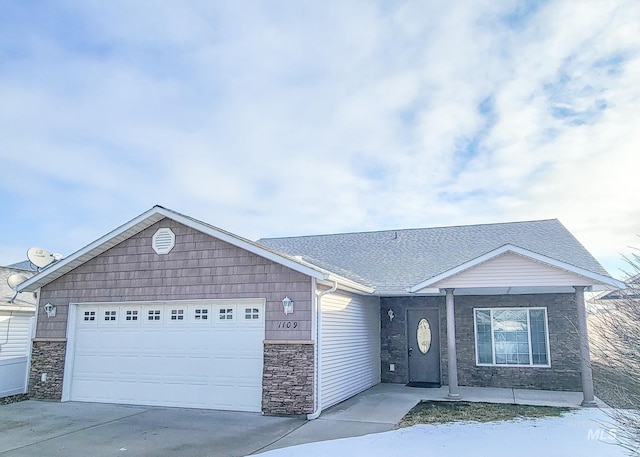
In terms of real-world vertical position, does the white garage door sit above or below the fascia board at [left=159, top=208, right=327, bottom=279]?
below

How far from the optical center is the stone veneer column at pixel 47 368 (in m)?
11.0

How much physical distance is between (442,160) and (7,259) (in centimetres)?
2810

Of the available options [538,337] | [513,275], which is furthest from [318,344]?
[538,337]

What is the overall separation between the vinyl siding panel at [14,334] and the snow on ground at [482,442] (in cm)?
1128

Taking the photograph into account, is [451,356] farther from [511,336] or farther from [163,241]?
[163,241]

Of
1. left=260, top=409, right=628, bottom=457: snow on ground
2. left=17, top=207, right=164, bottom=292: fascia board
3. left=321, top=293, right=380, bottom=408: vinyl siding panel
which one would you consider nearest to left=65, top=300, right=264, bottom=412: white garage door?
left=17, top=207, right=164, bottom=292: fascia board

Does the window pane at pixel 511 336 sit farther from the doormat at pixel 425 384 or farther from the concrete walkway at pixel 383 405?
the doormat at pixel 425 384

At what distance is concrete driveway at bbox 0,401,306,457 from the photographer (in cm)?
694

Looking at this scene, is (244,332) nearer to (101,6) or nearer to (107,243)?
(107,243)

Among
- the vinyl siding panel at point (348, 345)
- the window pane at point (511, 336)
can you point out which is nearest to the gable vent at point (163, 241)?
the vinyl siding panel at point (348, 345)

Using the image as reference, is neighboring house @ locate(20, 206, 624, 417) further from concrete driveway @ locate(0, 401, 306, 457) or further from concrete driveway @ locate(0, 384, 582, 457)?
concrete driveway @ locate(0, 401, 306, 457)

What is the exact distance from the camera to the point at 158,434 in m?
7.84

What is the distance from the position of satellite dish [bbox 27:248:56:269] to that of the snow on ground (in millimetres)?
9587

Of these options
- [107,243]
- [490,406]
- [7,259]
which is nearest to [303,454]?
[490,406]
